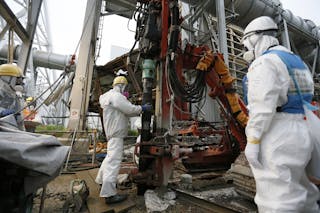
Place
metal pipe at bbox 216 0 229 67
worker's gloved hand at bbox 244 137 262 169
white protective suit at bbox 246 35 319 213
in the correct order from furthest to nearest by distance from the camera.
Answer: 1. metal pipe at bbox 216 0 229 67
2. worker's gloved hand at bbox 244 137 262 169
3. white protective suit at bbox 246 35 319 213

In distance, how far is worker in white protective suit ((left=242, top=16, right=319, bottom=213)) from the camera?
134cm

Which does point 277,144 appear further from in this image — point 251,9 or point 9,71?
point 251,9

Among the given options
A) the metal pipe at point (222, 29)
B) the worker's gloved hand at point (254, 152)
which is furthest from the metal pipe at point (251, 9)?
the worker's gloved hand at point (254, 152)

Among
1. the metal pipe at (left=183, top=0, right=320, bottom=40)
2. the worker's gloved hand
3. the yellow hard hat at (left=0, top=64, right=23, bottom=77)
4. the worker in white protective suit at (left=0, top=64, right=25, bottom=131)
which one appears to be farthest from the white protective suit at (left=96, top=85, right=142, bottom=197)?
the metal pipe at (left=183, top=0, right=320, bottom=40)

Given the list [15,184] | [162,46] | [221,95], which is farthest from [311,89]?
[15,184]

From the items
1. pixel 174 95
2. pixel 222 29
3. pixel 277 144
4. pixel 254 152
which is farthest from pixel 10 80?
pixel 222 29

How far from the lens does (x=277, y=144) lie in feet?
4.62

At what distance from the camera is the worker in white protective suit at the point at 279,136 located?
4.40 feet

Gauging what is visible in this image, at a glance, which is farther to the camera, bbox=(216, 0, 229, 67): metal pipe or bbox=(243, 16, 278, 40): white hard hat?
bbox=(216, 0, 229, 67): metal pipe

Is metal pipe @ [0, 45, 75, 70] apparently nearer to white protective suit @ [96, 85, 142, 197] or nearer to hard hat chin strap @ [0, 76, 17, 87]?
hard hat chin strap @ [0, 76, 17, 87]

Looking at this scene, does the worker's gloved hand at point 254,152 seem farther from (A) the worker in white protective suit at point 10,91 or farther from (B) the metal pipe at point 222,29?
(B) the metal pipe at point 222,29

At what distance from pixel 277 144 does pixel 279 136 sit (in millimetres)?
62

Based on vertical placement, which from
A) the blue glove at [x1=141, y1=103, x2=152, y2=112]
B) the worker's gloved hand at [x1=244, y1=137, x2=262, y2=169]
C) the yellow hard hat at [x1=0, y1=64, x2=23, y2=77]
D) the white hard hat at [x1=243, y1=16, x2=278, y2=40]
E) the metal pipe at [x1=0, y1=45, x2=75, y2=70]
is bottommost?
the worker's gloved hand at [x1=244, y1=137, x2=262, y2=169]

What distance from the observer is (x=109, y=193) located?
7.84ft
